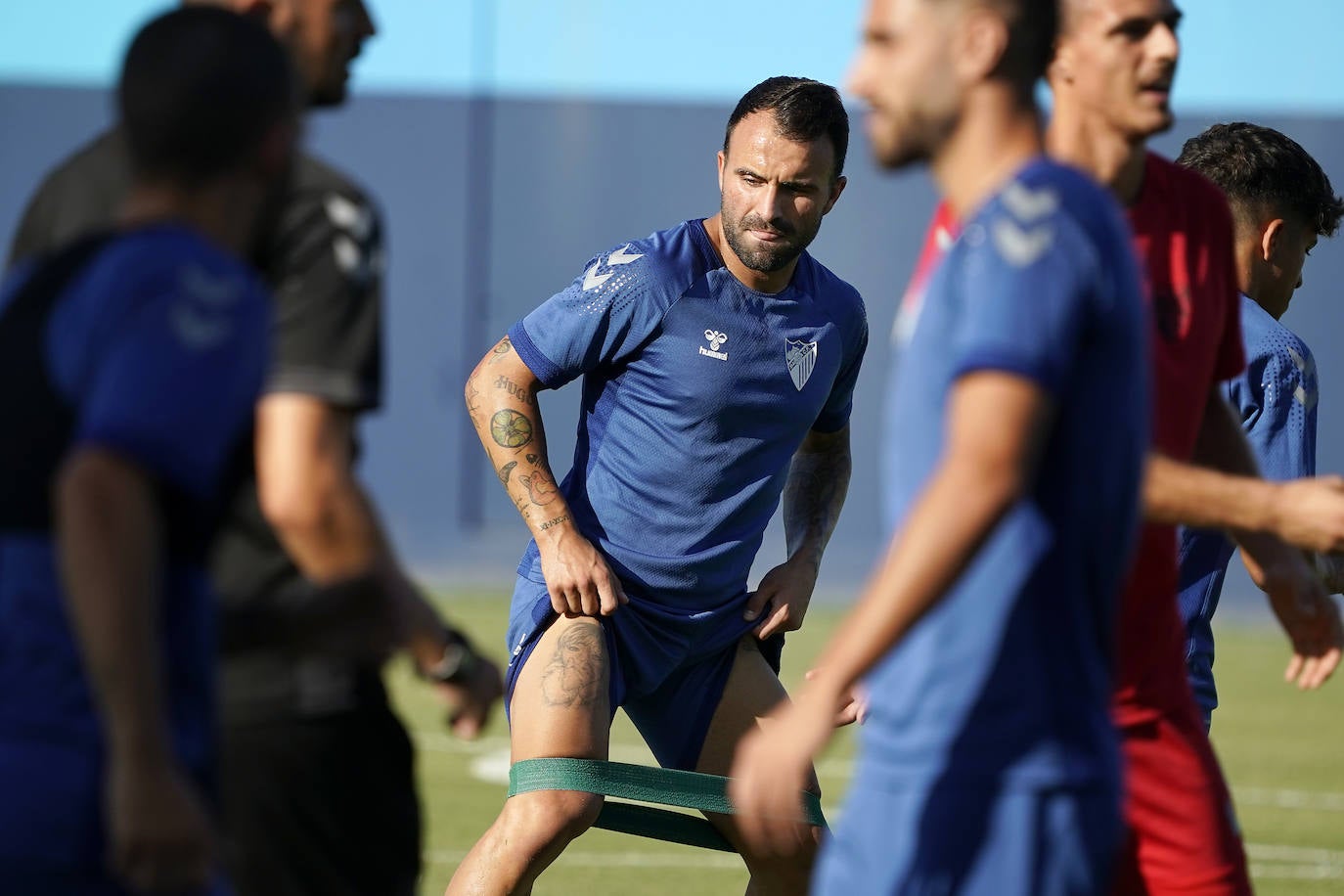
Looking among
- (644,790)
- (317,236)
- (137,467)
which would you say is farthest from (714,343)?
(137,467)

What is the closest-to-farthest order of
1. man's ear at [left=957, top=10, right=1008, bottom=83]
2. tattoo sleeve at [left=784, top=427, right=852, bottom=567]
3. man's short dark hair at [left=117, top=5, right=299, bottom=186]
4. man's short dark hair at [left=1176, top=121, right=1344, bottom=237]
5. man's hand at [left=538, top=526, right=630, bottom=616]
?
man's short dark hair at [left=117, top=5, right=299, bottom=186] < man's ear at [left=957, top=10, right=1008, bottom=83] < man's hand at [left=538, top=526, right=630, bottom=616] < man's short dark hair at [left=1176, top=121, right=1344, bottom=237] < tattoo sleeve at [left=784, top=427, right=852, bottom=567]

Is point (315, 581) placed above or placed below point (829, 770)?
above

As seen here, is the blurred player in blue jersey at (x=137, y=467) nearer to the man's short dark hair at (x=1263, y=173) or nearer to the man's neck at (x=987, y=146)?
the man's neck at (x=987, y=146)

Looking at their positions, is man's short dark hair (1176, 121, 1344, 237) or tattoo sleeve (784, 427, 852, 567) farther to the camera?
tattoo sleeve (784, 427, 852, 567)

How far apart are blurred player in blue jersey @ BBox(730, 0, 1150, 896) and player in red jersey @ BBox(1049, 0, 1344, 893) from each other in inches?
32.1

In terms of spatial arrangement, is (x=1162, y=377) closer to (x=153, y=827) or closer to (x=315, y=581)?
(x=315, y=581)

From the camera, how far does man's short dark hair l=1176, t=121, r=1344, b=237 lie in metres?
5.00

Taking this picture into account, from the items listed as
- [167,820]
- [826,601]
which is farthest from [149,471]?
[826,601]

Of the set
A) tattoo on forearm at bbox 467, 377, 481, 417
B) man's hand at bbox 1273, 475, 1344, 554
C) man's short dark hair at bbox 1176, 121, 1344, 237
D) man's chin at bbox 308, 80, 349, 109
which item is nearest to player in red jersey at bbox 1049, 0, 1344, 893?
man's hand at bbox 1273, 475, 1344, 554

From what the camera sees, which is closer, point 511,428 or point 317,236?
point 317,236

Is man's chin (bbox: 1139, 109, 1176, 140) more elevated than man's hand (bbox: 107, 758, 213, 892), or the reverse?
man's chin (bbox: 1139, 109, 1176, 140)

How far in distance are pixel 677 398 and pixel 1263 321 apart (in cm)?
166

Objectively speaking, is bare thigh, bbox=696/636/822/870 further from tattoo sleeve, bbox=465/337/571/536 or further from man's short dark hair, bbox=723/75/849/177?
man's short dark hair, bbox=723/75/849/177

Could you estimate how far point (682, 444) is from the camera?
506cm
